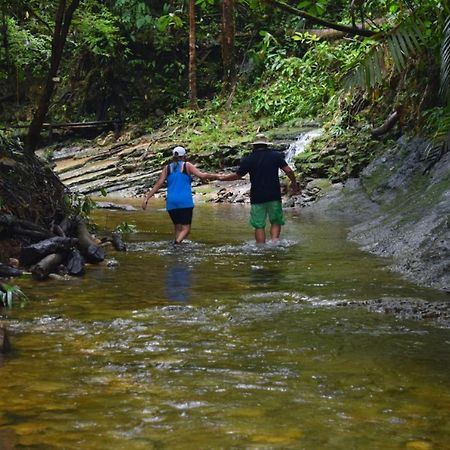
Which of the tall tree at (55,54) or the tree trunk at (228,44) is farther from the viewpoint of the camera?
the tree trunk at (228,44)

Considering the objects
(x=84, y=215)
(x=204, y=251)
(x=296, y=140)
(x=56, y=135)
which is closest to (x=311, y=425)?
(x=204, y=251)

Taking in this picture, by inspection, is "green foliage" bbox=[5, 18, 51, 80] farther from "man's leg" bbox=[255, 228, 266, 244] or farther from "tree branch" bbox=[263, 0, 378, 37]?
"tree branch" bbox=[263, 0, 378, 37]

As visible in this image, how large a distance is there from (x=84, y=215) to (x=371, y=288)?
545cm

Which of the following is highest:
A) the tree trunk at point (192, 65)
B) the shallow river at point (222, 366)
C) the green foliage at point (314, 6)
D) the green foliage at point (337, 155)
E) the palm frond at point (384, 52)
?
the tree trunk at point (192, 65)

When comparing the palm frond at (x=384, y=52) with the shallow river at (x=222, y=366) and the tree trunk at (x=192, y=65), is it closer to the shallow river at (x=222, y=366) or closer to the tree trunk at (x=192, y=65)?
the shallow river at (x=222, y=366)

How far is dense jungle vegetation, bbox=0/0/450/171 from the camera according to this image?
1812cm

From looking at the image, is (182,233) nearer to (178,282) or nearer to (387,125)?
(178,282)

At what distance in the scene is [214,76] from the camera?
3597 centimetres

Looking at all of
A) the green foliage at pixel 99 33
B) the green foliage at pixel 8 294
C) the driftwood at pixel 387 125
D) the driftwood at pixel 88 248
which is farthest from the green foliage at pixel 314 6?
the driftwood at pixel 387 125

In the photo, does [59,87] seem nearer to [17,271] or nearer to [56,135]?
[56,135]

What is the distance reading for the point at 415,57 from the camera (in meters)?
15.8

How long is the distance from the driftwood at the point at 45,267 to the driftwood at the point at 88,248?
837 millimetres

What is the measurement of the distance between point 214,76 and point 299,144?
13.1 meters

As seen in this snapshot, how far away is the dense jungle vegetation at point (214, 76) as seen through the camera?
18125 millimetres
